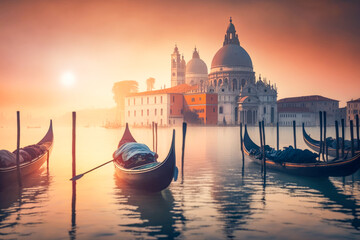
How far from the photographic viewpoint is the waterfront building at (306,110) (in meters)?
73.5

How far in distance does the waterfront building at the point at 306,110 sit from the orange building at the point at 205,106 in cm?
1618

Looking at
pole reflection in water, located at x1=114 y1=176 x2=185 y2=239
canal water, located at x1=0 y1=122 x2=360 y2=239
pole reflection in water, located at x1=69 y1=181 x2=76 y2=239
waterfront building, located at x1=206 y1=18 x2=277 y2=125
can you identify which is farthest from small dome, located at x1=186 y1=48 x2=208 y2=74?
pole reflection in water, located at x1=114 y1=176 x2=185 y2=239

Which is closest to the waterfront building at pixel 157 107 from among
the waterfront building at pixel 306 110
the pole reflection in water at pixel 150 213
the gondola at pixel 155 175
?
the waterfront building at pixel 306 110

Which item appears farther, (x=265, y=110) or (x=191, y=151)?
(x=265, y=110)

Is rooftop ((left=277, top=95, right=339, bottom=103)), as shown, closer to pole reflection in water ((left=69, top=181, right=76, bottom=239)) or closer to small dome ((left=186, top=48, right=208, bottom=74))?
small dome ((left=186, top=48, right=208, bottom=74))

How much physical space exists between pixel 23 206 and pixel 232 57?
66.8 meters

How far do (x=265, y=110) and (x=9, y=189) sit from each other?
6096 centimetres

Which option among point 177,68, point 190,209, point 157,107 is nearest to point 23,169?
point 190,209

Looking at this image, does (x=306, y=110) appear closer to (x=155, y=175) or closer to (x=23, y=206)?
(x=155, y=175)

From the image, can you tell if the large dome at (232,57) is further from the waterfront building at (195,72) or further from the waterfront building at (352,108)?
the waterfront building at (352,108)

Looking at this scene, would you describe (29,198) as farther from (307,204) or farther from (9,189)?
(307,204)

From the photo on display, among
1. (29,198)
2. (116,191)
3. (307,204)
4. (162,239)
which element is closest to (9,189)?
(29,198)

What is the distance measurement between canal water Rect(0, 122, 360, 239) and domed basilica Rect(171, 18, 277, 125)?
5137 centimetres

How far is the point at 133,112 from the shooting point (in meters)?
76.2
